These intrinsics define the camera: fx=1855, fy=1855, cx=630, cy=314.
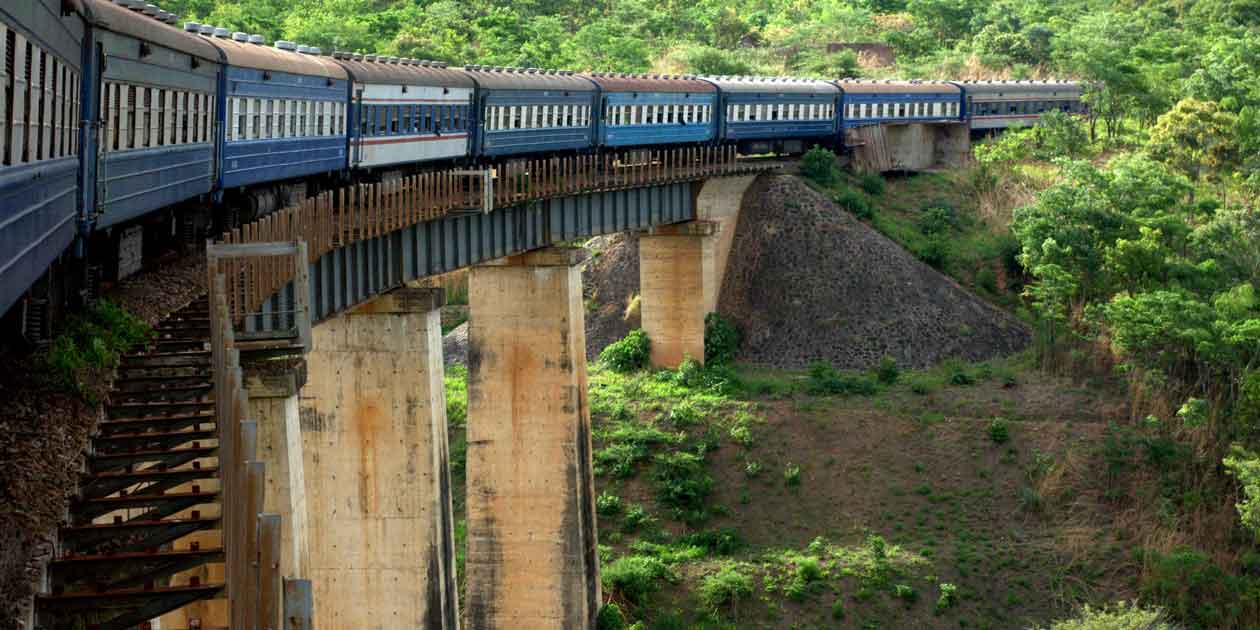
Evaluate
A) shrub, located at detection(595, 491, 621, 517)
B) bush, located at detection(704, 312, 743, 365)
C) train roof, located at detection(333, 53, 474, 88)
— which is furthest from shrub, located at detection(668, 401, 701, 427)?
train roof, located at detection(333, 53, 474, 88)

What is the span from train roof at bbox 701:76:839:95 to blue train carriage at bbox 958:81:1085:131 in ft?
28.2

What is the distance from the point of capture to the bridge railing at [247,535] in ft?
25.6

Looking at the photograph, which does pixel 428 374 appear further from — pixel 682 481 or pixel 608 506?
pixel 682 481

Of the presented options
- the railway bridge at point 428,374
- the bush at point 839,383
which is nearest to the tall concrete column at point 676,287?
the railway bridge at point 428,374

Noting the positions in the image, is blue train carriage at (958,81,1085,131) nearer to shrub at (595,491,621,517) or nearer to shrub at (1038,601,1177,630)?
shrub at (595,491,621,517)

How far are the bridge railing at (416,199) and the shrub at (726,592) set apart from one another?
29.2 ft

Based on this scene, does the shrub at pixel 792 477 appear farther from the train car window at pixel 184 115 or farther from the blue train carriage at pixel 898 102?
the train car window at pixel 184 115

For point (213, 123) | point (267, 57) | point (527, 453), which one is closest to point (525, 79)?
point (527, 453)

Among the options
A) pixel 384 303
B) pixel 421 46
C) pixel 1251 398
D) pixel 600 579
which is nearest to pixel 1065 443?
pixel 1251 398

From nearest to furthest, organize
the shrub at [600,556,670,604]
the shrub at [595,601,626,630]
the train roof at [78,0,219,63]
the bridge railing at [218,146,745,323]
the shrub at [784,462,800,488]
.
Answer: the train roof at [78,0,219,63] → the bridge railing at [218,146,745,323] → the shrub at [595,601,626,630] → the shrub at [600,556,670,604] → the shrub at [784,462,800,488]

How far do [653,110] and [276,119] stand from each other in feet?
78.6

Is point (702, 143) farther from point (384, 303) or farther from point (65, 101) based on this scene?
point (65, 101)

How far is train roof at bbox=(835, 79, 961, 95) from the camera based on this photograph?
6212 cm

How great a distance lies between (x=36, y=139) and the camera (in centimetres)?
1258
